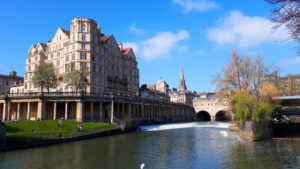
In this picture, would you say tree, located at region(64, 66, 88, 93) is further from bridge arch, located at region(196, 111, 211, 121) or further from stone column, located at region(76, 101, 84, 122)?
bridge arch, located at region(196, 111, 211, 121)

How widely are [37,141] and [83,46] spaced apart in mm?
44944

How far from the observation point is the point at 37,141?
107 feet

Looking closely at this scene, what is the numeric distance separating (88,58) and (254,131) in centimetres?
5269

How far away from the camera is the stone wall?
36.3 meters

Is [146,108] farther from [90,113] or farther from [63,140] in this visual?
[63,140]

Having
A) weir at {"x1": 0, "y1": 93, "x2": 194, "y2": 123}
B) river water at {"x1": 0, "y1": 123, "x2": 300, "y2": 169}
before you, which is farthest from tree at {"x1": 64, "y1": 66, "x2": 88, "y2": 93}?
river water at {"x1": 0, "y1": 123, "x2": 300, "y2": 169}

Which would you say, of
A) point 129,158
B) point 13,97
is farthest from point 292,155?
point 13,97

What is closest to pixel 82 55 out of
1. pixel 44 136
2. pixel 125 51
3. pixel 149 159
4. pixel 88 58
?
pixel 88 58

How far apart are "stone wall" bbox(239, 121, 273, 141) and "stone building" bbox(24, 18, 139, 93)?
4470 centimetres

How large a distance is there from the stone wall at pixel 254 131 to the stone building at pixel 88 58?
44.7m

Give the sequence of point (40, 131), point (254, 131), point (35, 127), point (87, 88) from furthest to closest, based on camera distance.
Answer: point (87, 88) < point (35, 127) < point (40, 131) < point (254, 131)

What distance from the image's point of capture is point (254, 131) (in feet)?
120

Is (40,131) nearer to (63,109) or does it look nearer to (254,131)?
(63,109)

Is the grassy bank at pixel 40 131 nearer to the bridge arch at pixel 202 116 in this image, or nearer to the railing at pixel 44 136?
the railing at pixel 44 136
